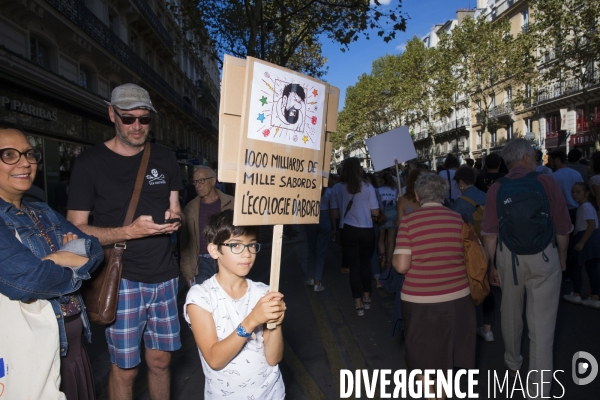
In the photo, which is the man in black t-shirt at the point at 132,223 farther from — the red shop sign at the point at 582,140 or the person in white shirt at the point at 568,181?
the red shop sign at the point at 582,140

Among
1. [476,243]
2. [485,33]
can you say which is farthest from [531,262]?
[485,33]

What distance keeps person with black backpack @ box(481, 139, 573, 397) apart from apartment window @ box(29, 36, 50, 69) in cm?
1427

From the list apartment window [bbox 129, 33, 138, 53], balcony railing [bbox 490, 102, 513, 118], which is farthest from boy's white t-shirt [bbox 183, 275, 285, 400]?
balcony railing [bbox 490, 102, 513, 118]

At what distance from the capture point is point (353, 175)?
604 cm

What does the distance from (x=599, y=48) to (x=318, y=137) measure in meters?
24.9

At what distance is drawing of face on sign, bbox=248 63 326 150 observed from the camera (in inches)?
82.3

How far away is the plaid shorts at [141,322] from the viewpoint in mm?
2779

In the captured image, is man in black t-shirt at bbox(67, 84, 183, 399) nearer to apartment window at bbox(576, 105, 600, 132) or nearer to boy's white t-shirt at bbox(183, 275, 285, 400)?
boy's white t-shirt at bbox(183, 275, 285, 400)

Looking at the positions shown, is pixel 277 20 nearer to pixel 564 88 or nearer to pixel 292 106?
pixel 292 106

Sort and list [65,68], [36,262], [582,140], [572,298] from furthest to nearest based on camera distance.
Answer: [582,140] < [65,68] < [572,298] < [36,262]

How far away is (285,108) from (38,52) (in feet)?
49.9

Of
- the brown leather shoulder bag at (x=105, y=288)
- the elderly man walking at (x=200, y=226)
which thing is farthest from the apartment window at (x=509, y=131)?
the brown leather shoulder bag at (x=105, y=288)

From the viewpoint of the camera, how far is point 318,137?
2.44 meters

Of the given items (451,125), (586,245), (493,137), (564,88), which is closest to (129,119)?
(586,245)
